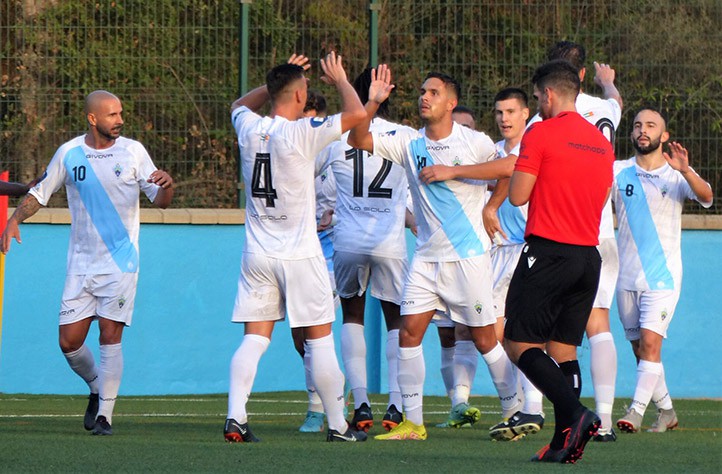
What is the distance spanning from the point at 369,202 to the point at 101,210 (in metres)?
1.79

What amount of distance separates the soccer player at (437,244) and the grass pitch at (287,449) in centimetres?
53

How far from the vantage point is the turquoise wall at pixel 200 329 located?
44.4ft

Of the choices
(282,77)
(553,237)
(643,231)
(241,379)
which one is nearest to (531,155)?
(553,237)

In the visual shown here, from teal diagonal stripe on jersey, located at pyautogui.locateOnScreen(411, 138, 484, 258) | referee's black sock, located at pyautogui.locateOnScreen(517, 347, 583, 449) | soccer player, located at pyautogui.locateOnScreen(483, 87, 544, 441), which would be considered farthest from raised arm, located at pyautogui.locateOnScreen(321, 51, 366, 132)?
soccer player, located at pyautogui.locateOnScreen(483, 87, 544, 441)

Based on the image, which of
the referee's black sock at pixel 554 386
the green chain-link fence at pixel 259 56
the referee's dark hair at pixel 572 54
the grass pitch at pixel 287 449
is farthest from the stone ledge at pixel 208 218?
the referee's black sock at pixel 554 386

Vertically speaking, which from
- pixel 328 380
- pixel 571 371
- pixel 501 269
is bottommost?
pixel 328 380

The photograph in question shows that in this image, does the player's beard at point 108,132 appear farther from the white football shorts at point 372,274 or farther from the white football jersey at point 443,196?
the white football jersey at point 443,196

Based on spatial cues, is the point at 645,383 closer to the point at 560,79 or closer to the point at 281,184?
the point at 560,79

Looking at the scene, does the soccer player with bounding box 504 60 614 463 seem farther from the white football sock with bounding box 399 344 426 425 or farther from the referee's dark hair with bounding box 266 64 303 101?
the referee's dark hair with bounding box 266 64 303 101

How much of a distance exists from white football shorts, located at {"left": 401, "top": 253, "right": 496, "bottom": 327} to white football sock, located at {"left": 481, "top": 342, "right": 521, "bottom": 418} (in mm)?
379

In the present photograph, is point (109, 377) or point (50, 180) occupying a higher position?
point (50, 180)

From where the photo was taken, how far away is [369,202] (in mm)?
9438

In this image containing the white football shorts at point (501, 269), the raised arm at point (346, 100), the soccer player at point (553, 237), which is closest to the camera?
the soccer player at point (553, 237)

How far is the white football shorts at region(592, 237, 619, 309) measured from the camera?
9031mm
